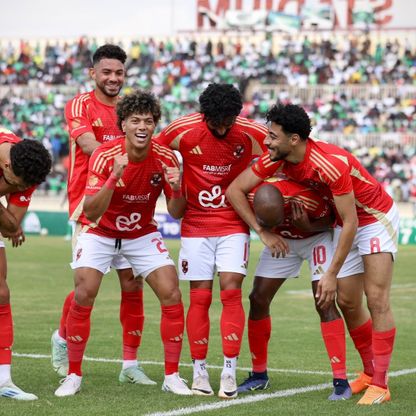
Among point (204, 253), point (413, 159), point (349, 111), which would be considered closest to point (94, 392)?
point (204, 253)

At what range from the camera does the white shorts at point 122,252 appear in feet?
26.7

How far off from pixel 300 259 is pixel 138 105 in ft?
6.02

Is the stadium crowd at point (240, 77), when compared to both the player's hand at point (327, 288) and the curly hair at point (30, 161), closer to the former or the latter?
the player's hand at point (327, 288)

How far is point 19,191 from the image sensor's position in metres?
7.84

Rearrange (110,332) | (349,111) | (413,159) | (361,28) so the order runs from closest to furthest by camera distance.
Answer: (110,332) → (413,159) → (349,111) → (361,28)

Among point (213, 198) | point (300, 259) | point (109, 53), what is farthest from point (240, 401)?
point (109, 53)

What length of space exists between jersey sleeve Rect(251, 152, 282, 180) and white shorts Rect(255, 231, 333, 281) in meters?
0.65

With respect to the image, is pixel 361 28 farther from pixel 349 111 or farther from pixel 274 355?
pixel 274 355

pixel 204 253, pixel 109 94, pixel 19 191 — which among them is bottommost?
pixel 204 253

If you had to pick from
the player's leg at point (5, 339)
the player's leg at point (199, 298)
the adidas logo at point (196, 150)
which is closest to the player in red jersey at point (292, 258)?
the player's leg at point (199, 298)

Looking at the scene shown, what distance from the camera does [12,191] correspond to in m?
7.81

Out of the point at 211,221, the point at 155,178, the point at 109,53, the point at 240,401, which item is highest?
the point at 109,53

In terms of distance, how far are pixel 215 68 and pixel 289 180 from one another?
39.6 metres

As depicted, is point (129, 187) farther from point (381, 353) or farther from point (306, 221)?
point (381, 353)
